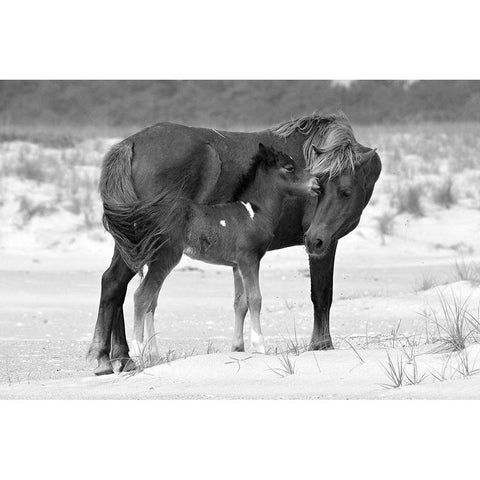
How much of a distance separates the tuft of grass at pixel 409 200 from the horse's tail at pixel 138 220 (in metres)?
10.3

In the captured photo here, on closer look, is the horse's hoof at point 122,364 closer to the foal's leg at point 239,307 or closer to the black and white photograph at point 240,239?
the black and white photograph at point 240,239

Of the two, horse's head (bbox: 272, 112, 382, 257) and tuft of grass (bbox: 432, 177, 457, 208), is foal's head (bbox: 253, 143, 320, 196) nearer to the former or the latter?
horse's head (bbox: 272, 112, 382, 257)

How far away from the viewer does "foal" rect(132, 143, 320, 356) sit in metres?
7.07

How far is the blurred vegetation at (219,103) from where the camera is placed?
14.8 meters

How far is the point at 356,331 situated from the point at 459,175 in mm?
9387

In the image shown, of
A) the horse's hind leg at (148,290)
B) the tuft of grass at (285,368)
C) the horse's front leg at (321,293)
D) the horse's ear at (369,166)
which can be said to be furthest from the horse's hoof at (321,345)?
the horse's hind leg at (148,290)

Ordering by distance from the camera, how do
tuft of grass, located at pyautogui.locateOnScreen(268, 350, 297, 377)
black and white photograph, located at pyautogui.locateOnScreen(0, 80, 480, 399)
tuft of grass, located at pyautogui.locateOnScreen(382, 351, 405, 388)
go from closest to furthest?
tuft of grass, located at pyautogui.locateOnScreen(382, 351, 405, 388), tuft of grass, located at pyautogui.locateOnScreen(268, 350, 297, 377), black and white photograph, located at pyautogui.locateOnScreen(0, 80, 480, 399)

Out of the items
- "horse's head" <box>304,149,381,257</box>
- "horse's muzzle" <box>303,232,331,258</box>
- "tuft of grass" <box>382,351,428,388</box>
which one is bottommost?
"tuft of grass" <box>382,351,428,388</box>

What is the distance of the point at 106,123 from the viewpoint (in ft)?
54.4

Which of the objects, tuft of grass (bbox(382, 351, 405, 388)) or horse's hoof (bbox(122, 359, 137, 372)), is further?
horse's hoof (bbox(122, 359, 137, 372))

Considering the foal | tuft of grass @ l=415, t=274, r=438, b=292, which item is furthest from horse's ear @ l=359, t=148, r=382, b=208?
tuft of grass @ l=415, t=274, r=438, b=292

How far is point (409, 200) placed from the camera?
17.1 meters

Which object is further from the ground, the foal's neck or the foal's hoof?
the foal's neck

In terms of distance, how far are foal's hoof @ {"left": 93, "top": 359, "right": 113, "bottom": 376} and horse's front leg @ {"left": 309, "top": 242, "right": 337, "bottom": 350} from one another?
4.72ft
